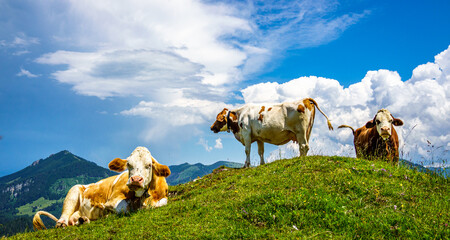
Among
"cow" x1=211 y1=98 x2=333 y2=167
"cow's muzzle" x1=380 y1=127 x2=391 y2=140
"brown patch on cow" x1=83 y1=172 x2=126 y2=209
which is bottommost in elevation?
"brown patch on cow" x1=83 y1=172 x2=126 y2=209

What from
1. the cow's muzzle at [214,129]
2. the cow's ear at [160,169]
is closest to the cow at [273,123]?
the cow's muzzle at [214,129]

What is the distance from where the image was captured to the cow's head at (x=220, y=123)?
21.0 m

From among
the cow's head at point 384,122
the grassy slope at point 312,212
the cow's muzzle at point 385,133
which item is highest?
the cow's head at point 384,122

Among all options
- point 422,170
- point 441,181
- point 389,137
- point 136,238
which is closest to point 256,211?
point 136,238

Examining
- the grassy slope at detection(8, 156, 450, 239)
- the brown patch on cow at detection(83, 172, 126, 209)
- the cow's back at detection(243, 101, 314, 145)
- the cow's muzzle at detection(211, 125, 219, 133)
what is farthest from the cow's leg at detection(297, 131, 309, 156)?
the brown patch on cow at detection(83, 172, 126, 209)

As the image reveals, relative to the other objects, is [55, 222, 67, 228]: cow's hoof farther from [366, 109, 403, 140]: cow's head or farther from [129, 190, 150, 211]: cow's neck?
[366, 109, 403, 140]: cow's head

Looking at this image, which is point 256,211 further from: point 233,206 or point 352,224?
point 352,224

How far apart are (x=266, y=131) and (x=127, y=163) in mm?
9715

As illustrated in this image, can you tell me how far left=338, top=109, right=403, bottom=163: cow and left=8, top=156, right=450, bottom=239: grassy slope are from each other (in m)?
3.45

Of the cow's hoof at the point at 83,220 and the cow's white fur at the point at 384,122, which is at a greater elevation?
the cow's white fur at the point at 384,122

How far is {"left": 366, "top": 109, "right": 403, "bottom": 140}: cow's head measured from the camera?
14.2 meters

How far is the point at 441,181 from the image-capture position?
9.96 metres

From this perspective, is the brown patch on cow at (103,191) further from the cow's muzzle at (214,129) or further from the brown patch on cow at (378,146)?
the cow's muzzle at (214,129)

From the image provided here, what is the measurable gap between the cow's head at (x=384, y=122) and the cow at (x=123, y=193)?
392 inches
